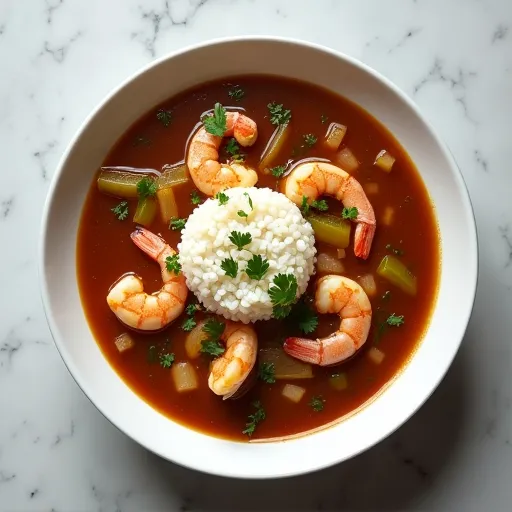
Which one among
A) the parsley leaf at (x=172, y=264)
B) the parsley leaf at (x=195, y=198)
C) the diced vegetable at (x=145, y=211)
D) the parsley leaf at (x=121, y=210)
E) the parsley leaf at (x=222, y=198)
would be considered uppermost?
the parsley leaf at (x=222, y=198)

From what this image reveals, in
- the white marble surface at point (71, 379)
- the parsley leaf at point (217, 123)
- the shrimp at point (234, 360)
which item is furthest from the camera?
the white marble surface at point (71, 379)

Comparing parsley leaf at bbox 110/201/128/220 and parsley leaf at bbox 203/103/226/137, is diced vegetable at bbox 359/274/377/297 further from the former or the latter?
parsley leaf at bbox 110/201/128/220

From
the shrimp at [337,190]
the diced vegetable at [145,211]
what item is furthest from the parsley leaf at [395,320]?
the diced vegetable at [145,211]

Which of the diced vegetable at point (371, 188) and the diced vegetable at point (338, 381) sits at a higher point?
the diced vegetable at point (371, 188)

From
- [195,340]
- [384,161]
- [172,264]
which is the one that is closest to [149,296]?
[172,264]

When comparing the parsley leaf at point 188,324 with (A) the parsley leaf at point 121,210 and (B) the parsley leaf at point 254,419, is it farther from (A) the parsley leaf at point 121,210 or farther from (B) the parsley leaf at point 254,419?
(A) the parsley leaf at point 121,210

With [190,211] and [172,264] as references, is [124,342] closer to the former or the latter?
[172,264]

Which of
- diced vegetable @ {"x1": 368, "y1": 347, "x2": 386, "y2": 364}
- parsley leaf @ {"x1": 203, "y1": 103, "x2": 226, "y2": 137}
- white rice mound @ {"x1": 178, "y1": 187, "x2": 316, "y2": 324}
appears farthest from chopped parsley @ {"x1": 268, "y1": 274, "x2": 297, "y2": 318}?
parsley leaf @ {"x1": 203, "y1": 103, "x2": 226, "y2": 137}
